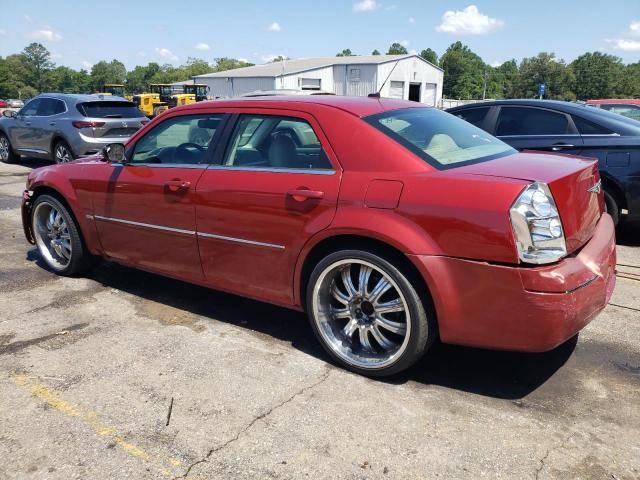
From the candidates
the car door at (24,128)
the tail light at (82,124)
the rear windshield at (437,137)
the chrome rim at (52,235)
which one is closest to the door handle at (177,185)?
the rear windshield at (437,137)

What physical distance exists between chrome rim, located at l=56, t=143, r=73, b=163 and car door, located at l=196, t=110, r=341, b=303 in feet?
28.5

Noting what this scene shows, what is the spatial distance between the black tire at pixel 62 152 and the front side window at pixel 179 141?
7718 millimetres

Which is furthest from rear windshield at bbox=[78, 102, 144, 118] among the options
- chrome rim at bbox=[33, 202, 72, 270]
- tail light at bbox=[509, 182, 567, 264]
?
tail light at bbox=[509, 182, 567, 264]

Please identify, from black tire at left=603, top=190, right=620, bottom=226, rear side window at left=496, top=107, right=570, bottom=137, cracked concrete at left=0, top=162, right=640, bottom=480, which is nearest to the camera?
cracked concrete at left=0, top=162, right=640, bottom=480

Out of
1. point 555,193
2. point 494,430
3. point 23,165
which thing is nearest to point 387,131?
point 555,193

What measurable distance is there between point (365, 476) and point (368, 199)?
4.62 ft

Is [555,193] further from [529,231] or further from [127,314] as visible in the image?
[127,314]

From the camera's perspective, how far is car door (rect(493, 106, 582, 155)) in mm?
6055

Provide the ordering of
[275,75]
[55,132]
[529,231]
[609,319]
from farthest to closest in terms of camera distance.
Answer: [275,75] < [55,132] < [609,319] < [529,231]

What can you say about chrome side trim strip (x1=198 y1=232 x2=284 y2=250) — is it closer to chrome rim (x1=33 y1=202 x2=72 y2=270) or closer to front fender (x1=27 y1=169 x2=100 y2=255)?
front fender (x1=27 y1=169 x2=100 y2=255)

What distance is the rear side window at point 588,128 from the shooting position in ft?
19.2

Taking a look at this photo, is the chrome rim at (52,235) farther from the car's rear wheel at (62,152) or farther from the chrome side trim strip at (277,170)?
the car's rear wheel at (62,152)

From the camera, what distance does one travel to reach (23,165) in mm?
12961

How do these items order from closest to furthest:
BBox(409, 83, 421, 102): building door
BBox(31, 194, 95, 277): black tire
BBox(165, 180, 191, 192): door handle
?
1. BBox(165, 180, 191, 192): door handle
2. BBox(31, 194, 95, 277): black tire
3. BBox(409, 83, 421, 102): building door
